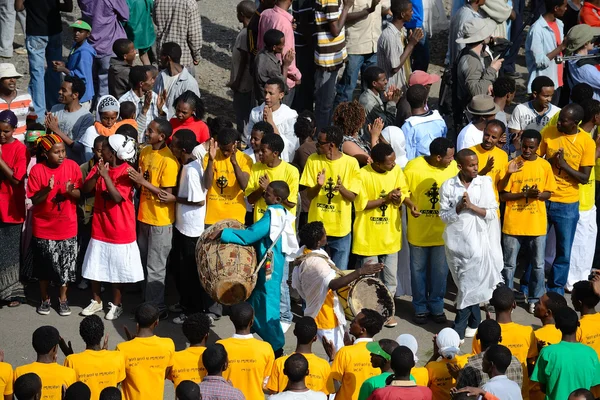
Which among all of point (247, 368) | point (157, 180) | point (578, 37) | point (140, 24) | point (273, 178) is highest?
point (578, 37)

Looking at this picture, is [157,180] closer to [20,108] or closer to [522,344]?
[20,108]

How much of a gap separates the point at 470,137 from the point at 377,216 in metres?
1.54

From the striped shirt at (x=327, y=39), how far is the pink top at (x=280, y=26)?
41cm

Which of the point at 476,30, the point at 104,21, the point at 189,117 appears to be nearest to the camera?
the point at 189,117

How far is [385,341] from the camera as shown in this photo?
8.46 metres

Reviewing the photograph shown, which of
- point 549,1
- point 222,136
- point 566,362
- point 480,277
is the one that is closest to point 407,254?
point 480,277

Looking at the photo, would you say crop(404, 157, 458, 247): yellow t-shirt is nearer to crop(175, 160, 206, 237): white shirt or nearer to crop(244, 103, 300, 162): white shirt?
crop(244, 103, 300, 162): white shirt

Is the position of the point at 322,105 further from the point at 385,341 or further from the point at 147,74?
the point at 385,341

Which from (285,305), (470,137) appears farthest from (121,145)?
(470,137)

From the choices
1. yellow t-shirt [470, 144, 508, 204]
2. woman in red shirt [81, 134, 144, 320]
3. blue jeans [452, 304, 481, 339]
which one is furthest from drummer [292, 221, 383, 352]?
yellow t-shirt [470, 144, 508, 204]

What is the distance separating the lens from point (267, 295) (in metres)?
10.3

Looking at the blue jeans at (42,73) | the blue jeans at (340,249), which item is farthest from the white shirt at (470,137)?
the blue jeans at (42,73)

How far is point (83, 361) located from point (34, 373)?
0.56 m

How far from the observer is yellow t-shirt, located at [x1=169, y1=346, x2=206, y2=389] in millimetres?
8570
